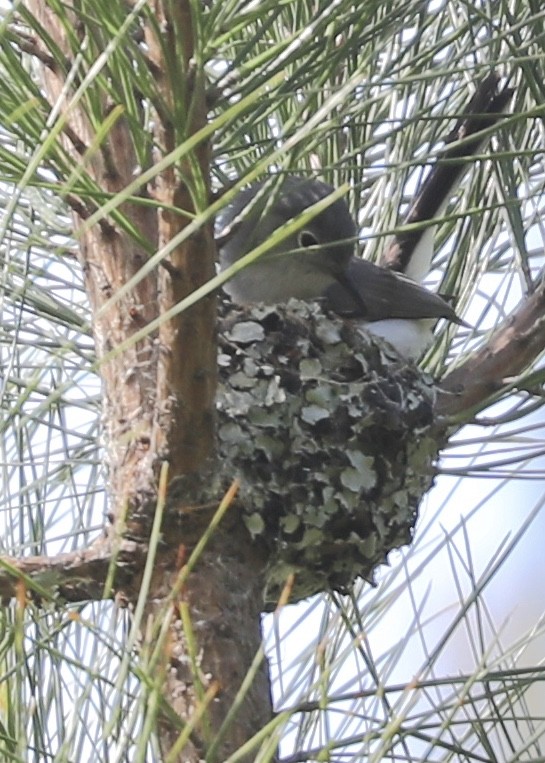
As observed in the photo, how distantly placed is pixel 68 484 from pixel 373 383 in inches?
19.9

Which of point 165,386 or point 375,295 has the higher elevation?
point 375,295

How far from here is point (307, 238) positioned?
2.36 m

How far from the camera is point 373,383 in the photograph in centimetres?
180

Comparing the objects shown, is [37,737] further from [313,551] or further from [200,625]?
[313,551]

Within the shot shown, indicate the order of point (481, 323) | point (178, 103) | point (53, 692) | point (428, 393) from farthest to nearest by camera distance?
point (481, 323) < point (428, 393) < point (53, 692) < point (178, 103)

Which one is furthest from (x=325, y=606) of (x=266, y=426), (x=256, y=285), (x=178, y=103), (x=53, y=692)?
(x=178, y=103)

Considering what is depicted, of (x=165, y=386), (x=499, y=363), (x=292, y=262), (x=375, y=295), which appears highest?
(x=292, y=262)

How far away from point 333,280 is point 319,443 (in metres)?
0.78

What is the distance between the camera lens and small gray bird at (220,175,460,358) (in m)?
2.24

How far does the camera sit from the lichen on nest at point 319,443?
1.52 meters

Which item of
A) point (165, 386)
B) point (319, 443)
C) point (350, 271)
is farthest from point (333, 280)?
point (165, 386)

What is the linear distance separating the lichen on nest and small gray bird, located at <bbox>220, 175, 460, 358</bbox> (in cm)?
37

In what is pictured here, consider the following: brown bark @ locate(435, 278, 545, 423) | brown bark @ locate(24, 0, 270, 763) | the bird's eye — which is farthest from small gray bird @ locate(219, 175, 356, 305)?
brown bark @ locate(24, 0, 270, 763)

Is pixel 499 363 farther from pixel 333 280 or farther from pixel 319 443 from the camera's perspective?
pixel 333 280
